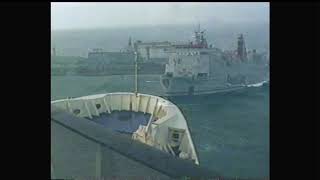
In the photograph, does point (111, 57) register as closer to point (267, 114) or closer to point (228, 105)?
point (228, 105)

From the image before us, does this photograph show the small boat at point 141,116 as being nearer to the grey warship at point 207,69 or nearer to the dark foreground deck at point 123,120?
the dark foreground deck at point 123,120

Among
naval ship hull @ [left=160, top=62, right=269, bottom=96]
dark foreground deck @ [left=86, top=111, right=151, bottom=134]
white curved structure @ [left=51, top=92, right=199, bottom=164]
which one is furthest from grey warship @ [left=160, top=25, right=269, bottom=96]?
dark foreground deck @ [left=86, top=111, right=151, bottom=134]

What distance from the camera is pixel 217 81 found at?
250 centimetres

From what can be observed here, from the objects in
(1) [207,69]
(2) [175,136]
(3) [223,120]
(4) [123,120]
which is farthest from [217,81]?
(4) [123,120]

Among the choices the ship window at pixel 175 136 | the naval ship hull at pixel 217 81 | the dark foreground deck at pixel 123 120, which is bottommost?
the ship window at pixel 175 136

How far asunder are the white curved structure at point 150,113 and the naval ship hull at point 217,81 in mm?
111

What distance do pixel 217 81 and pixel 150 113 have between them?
49 cm

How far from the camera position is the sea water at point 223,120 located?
237 cm

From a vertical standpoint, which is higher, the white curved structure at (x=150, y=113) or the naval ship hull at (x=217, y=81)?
the naval ship hull at (x=217, y=81)

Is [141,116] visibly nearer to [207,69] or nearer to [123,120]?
[123,120]

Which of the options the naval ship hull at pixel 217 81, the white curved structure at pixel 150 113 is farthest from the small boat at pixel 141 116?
the naval ship hull at pixel 217 81
